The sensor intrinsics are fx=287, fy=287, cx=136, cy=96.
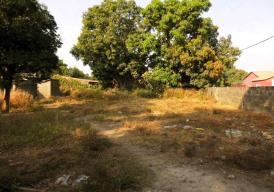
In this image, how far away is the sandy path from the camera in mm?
4574

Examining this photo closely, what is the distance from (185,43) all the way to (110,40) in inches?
271

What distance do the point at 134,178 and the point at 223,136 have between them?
4.14 m

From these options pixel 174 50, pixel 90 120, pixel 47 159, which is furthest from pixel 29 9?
pixel 174 50

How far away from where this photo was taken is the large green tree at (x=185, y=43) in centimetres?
2201

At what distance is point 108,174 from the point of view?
16.2ft

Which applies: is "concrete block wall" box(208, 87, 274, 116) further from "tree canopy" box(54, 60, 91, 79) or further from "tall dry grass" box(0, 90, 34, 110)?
"tree canopy" box(54, 60, 91, 79)

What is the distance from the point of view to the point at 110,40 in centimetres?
2556

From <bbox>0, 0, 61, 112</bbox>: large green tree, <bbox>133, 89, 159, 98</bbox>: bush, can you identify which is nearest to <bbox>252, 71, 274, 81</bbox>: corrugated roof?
<bbox>133, 89, 159, 98</bbox>: bush

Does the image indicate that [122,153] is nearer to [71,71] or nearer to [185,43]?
[185,43]

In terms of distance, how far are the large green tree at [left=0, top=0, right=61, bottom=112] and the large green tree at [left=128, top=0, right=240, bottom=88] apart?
11.7 meters

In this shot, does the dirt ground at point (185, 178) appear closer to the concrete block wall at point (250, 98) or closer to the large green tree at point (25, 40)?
the large green tree at point (25, 40)

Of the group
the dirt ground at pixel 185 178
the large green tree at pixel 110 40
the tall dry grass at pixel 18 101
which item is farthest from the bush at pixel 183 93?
the dirt ground at pixel 185 178

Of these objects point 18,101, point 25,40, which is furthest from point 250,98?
point 18,101

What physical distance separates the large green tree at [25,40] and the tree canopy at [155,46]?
38.5 ft
